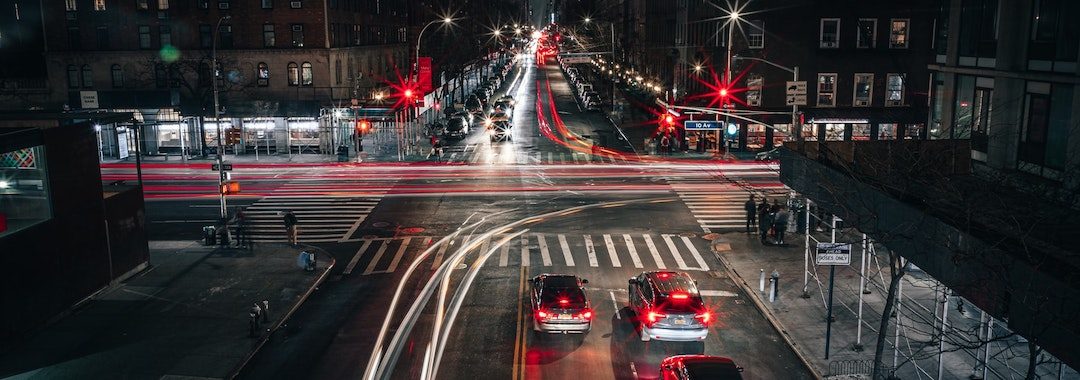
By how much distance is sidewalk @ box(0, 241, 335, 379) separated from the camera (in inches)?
762

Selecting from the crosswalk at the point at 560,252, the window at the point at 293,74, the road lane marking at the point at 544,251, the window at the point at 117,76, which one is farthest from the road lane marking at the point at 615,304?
the window at the point at 117,76

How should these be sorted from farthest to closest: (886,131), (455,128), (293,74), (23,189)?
(455,128), (293,74), (886,131), (23,189)

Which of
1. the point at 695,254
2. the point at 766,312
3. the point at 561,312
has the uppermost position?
the point at 561,312

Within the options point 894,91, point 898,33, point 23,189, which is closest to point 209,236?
point 23,189

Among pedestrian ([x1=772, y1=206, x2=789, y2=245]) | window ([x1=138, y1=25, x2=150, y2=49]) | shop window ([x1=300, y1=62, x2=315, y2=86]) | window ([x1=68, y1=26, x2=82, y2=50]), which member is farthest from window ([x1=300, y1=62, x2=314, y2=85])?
pedestrian ([x1=772, y1=206, x2=789, y2=245])

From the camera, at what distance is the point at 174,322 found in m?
22.6

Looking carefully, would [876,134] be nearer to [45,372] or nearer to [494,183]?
[494,183]

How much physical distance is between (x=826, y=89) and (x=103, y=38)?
5461 centimetres

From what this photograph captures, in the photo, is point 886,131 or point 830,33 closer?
point 830,33

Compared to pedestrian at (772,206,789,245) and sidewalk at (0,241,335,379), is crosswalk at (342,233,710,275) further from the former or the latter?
pedestrian at (772,206,789,245)

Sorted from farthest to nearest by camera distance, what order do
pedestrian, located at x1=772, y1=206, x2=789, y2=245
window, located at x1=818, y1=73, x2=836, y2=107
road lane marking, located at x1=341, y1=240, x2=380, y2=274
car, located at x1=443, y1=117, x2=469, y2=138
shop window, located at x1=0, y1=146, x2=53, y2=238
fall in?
car, located at x1=443, y1=117, x2=469, y2=138
window, located at x1=818, y1=73, x2=836, y2=107
pedestrian, located at x1=772, y1=206, x2=789, y2=245
road lane marking, located at x1=341, y1=240, x2=380, y2=274
shop window, located at x1=0, y1=146, x2=53, y2=238

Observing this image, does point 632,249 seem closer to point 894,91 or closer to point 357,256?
point 357,256

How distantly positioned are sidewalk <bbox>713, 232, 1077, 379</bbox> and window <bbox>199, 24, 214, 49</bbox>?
4647cm

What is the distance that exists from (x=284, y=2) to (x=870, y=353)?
54303 mm
